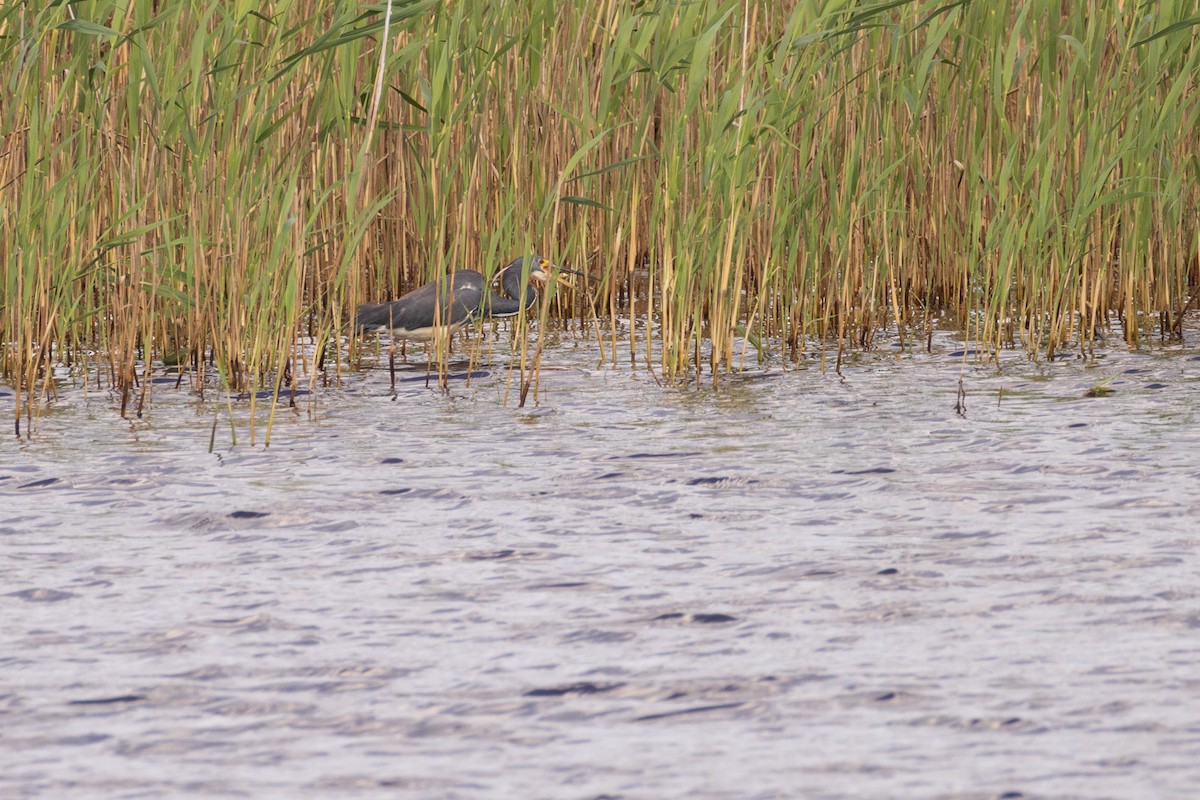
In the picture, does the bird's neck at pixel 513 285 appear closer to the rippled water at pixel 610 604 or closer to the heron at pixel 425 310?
the heron at pixel 425 310

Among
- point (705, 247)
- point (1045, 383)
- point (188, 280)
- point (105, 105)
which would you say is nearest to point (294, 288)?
point (188, 280)

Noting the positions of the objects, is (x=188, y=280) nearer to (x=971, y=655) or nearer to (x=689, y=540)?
(x=689, y=540)

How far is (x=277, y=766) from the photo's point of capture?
2.73 metres

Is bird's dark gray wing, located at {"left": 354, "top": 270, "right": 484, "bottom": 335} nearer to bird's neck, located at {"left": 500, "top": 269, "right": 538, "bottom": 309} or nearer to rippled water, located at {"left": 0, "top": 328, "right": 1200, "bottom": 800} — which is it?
bird's neck, located at {"left": 500, "top": 269, "right": 538, "bottom": 309}

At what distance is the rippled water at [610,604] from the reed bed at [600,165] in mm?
490

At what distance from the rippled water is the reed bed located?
490 millimetres

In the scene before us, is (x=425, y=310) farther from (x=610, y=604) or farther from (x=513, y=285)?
(x=610, y=604)

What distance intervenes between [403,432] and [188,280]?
82 cm

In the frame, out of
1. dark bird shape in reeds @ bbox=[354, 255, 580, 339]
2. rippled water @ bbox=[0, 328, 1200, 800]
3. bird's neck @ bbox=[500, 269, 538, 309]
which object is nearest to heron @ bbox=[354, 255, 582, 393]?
dark bird shape in reeds @ bbox=[354, 255, 580, 339]

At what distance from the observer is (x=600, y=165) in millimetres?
7289

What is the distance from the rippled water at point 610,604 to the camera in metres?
2.74

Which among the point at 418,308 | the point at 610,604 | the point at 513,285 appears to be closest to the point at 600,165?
the point at 513,285

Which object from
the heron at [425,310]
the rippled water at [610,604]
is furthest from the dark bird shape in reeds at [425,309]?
A: the rippled water at [610,604]

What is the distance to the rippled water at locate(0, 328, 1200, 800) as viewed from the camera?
274 centimetres
